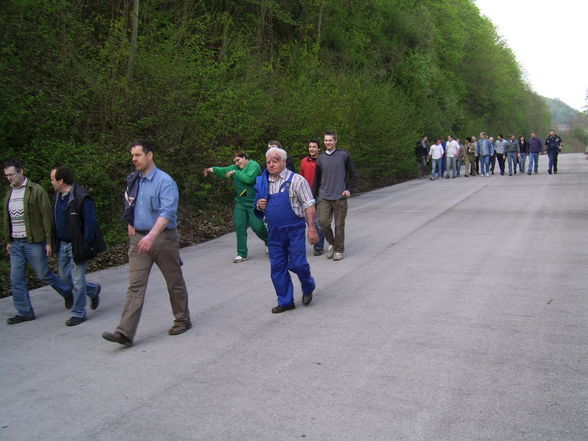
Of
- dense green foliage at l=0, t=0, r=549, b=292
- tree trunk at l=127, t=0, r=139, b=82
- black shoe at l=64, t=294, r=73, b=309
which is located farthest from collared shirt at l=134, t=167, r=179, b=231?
tree trunk at l=127, t=0, r=139, b=82

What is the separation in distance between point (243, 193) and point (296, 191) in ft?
10.9

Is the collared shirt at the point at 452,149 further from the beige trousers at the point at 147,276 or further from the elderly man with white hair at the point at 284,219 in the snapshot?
the beige trousers at the point at 147,276

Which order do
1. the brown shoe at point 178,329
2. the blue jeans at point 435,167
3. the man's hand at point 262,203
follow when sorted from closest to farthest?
1. the brown shoe at point 178,329
2. the man's hand at point 262,203
3. the blue jeans at point 435,167

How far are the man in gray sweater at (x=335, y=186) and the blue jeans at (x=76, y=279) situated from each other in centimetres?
403

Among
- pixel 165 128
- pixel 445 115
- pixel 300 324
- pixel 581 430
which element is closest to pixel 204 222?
pixel 165 128

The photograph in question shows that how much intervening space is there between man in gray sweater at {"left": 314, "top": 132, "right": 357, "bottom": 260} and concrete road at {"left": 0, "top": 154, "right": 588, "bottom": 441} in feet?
1.96

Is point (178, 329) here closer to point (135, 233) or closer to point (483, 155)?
point (135, 233)

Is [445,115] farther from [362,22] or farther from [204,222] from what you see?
[204,222]

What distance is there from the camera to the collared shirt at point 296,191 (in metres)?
7.00

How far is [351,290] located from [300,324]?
61.7 inches

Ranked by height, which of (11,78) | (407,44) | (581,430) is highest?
(407,44)

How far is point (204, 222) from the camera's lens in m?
14.8

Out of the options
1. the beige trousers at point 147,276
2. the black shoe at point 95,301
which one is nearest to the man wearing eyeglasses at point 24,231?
the black shoe at point 95,301

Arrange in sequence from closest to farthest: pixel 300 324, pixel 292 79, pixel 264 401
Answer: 1. pixel 264 401
2. pixel 300 324
3. pixel 292 79
